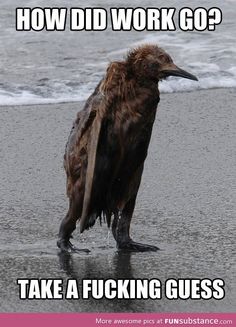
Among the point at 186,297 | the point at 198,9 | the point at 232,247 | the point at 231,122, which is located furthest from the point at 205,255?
the point at 198,9

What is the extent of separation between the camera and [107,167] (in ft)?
19.4

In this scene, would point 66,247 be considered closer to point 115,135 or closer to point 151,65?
Answer: point 115,135

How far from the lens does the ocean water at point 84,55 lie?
970cm

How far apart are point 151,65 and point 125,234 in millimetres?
1024

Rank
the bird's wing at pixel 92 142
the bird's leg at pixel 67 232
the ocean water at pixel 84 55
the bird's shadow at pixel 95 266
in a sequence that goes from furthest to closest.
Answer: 1. the ocean water at pixel 84 55
2. the bird's leg at pixel 67 232
3. the bird's shadow at pixel 95 266
4. the bird's wing at pixel 92 142

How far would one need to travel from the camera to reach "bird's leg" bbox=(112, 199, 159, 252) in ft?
20.4

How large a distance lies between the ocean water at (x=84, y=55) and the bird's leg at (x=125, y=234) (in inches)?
130

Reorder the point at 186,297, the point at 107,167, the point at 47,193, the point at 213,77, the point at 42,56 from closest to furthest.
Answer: the point at 186,297, the point at 107,167, the point at 47,193, the point at 213,77, the point at 42,56

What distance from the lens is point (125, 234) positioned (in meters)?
6.25

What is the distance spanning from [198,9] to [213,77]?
1.86 meters

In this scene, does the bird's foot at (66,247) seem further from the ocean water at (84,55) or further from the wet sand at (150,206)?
the ocean water at (84,55)

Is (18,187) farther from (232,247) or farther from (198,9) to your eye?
(198,9)

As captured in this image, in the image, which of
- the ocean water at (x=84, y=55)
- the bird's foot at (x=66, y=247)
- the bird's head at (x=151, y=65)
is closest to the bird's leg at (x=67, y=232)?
the bird's foot at (x=66, y=247)

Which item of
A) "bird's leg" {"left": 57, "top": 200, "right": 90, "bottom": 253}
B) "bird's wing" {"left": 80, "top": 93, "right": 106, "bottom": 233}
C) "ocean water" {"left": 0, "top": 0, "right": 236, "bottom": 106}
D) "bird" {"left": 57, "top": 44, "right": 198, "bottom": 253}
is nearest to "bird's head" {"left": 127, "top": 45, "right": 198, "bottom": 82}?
"bird" {"left": 57, "top": 44, "right": 198, "bottom": 253}
